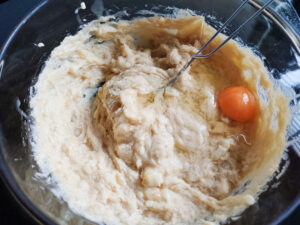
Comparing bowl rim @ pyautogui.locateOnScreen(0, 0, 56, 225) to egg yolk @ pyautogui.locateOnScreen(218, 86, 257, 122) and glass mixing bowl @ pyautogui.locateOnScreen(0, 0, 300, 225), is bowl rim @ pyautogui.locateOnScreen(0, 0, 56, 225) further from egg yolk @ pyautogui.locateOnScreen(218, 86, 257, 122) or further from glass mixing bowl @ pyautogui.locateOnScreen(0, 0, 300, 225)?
egg yolk @ pyautogui.locateOnScreen(218, 86, 257, 122)

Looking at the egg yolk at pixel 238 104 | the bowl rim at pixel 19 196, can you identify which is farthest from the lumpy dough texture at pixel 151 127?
the bowl rim at pixel 19 196

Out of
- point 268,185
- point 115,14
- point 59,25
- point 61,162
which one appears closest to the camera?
point 268,185

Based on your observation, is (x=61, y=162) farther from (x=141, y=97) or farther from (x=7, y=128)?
(x=141, y=97)

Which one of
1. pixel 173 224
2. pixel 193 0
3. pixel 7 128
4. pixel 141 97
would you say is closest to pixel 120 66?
pixel 141 97

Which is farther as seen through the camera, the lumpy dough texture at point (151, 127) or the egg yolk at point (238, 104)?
the egg yolk at point (238, 104)

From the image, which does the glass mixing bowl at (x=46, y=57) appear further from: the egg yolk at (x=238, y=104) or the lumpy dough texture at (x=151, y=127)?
the egg yolk at (x=238, y=104)

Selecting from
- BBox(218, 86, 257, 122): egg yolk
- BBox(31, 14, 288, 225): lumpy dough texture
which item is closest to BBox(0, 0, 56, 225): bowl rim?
BBox(31, 14, 288, 225): lumpy dough texture

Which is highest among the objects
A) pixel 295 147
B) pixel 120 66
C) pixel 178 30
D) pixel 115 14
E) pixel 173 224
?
pixel 115 14
